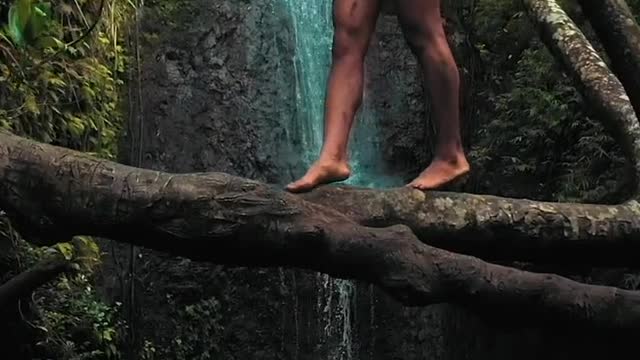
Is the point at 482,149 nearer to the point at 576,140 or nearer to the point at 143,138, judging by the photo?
the point at 576,140

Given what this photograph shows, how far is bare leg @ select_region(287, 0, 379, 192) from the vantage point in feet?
8.45

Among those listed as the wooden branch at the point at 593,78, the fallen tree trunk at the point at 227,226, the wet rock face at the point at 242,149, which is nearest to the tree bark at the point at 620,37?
the wooden branch at the point at 593,78

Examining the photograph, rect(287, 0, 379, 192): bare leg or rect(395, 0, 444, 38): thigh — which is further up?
rect(395, 0, 444, 38): thigh

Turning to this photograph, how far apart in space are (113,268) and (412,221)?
5960 mm

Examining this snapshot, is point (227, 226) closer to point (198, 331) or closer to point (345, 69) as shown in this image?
point (345, 69)

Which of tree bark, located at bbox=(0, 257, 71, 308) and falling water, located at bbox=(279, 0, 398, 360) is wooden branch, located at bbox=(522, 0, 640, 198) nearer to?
tree bark, located at bbox=(0, 257, 71, 308)

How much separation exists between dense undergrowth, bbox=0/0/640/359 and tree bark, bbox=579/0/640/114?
1.80 meters

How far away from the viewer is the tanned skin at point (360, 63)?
101 inches

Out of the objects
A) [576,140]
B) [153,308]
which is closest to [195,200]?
[576,140]

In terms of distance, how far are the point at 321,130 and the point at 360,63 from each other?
269 inches

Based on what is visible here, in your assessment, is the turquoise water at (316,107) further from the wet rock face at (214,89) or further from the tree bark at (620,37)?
the tree bark at (620,37)

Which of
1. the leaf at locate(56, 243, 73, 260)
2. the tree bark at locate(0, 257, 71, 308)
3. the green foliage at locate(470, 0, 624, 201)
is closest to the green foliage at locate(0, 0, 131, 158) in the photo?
the leaf at locate(56, 243, 73, 260)

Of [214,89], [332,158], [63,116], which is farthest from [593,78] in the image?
[214,89]

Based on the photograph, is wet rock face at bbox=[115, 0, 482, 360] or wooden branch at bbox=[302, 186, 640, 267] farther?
wet rock face at bbox=[115, 0, 482, 360]
